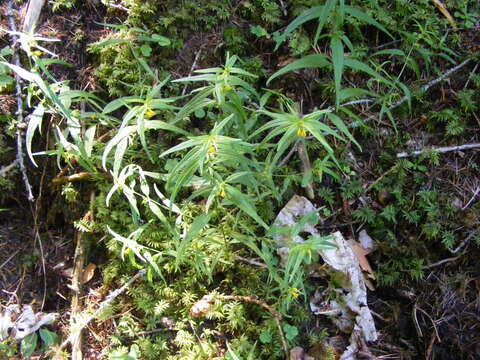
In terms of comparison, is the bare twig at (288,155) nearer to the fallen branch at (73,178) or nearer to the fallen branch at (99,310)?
the fallen branch at (99,310)

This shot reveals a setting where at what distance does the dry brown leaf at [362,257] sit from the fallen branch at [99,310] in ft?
4.24

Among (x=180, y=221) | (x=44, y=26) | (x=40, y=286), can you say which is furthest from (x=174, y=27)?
(x=40, y=286)

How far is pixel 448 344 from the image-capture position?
2533 mm

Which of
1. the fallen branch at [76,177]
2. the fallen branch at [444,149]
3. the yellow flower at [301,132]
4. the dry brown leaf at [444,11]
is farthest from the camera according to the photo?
the dry brown leaf at [444,11]

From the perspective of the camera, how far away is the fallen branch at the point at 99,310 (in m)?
2.53

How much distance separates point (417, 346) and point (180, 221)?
1.57 m

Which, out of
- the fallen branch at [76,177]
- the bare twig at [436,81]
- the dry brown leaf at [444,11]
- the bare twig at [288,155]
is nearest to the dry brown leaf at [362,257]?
the bare twig at [288,155]

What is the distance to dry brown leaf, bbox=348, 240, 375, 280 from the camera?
2676 millimetres

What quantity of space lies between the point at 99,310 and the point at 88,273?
0.29 metres

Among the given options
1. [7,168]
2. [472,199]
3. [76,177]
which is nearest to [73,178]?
[76,177]

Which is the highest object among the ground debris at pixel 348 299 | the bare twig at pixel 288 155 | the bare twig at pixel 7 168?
the bare twig at pixel 7 168

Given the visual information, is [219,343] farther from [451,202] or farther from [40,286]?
[451,202]

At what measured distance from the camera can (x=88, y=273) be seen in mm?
2768

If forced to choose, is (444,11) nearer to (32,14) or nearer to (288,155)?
(288,155)
